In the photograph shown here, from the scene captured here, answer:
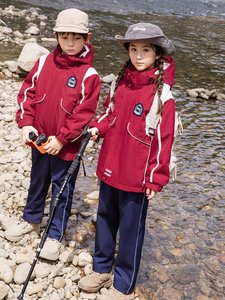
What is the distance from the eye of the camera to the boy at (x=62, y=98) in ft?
14.9

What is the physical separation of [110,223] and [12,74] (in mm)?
9549

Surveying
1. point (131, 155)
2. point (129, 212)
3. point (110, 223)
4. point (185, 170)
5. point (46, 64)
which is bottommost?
point (185, 170)

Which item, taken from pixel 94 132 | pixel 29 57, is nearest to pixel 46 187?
pixel 94 132

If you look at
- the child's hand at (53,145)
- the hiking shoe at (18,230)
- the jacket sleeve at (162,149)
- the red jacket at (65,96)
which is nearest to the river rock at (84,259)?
the hiking shoe at (18,230)

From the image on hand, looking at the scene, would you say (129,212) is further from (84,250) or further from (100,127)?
(84,250)

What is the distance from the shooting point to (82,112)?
4594 mm

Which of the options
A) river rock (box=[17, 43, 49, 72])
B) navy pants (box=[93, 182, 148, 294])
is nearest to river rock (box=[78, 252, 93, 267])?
navy pants (box=[93, 182, 148, 294])

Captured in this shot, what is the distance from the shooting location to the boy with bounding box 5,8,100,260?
14.9 feet

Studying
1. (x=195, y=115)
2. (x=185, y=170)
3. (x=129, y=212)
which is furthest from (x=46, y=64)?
(x=195, y=115)

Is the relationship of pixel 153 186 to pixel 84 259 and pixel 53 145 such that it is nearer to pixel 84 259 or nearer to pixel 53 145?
pixel 53 145

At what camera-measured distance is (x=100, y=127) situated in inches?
169

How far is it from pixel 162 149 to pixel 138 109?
451mm

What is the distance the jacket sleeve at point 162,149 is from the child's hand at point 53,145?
1086 millimetres

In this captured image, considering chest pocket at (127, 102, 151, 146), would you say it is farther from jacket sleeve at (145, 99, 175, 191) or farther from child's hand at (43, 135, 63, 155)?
child's hand at (43, 135, 63, 155)
